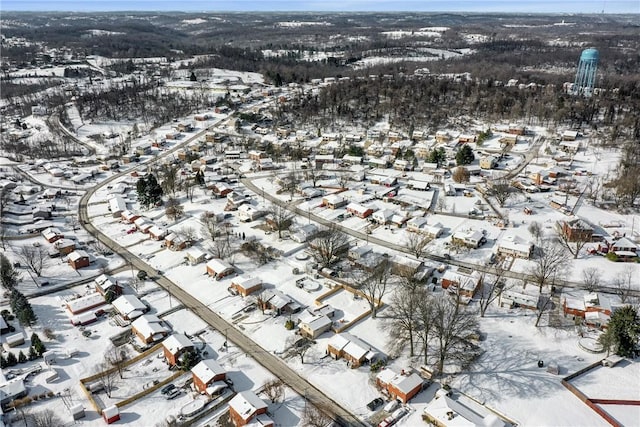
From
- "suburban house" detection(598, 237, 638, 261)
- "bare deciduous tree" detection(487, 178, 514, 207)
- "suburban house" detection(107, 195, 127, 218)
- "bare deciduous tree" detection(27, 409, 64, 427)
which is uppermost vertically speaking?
"bare deciduous tree" detection(487, 178, 514, 207)

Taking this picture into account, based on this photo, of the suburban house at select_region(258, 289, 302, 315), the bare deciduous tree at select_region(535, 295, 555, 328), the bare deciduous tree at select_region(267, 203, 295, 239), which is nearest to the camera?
the bare deciduous tree at select_region(535, 295, 555, 328)

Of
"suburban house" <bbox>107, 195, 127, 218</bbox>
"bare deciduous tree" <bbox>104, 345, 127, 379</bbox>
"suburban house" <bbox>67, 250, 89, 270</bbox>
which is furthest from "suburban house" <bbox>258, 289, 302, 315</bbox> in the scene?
"suburban house" <bbox>107, 195, 127, 218</bbox>

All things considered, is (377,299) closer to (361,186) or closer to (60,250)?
(361,186)

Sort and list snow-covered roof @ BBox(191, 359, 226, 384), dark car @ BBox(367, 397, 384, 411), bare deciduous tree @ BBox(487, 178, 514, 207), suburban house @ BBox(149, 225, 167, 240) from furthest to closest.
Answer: bare deciduous tree @ BBox(487, 178, 514, 207), suburban house @ BBox(149, 225, 167, 240), snow-covered roof @ BBox(191, 359, 226, 384), dark car @ BBox(367, 397, 384, 411)

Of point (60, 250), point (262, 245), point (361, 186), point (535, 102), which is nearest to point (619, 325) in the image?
point (262, 245)

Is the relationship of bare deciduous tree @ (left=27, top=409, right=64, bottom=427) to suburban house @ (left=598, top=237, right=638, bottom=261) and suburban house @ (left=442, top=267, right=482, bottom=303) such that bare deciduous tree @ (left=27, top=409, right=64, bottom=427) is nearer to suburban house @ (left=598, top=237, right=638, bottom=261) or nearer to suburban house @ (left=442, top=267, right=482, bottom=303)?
suburban house @ (left=442, top=267, right=482, bottom=303)

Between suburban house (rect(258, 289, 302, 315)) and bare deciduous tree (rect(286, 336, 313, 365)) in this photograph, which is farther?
suburban house (rect(258, 289, 302, 315))

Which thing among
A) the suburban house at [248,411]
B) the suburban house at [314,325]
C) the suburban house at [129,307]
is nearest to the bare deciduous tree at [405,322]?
the suburban house at [314,325]
